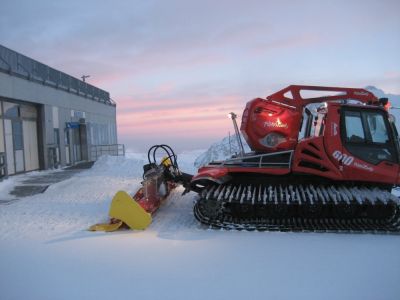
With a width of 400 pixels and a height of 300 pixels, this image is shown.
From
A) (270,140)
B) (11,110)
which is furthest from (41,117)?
(270,140)

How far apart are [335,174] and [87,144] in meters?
20.0

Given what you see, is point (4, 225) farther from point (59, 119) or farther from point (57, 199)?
point (59, 119)

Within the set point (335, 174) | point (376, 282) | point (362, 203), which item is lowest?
point (376, 282)

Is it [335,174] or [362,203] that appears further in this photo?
[335,174]

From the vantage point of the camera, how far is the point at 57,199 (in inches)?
412

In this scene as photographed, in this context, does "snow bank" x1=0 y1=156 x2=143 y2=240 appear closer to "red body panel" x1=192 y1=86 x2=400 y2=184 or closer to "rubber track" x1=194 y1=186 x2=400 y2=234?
"rubber track" x1=194 y1=186 x2=400 y2=234

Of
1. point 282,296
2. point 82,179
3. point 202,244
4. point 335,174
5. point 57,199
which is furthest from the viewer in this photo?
point 82,179

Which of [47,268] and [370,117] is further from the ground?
[370,117]

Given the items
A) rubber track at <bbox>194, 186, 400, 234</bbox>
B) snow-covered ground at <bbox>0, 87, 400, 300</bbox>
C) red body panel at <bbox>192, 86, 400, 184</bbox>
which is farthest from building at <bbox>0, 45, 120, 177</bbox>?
red body panel at <bbox>192, 86, 400, 184</bbox>

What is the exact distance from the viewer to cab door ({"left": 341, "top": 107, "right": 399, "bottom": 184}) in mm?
7008

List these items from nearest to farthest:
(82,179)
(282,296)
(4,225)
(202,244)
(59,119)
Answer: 1. (282,296)
2. (202,244)
3. (4,225)
4. (82,179)
5. (59,119)

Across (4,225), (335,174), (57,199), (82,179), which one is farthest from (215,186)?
(82,179)

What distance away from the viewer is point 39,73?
62.3 ft

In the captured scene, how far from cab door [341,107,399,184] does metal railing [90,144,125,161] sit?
69.0 feet
